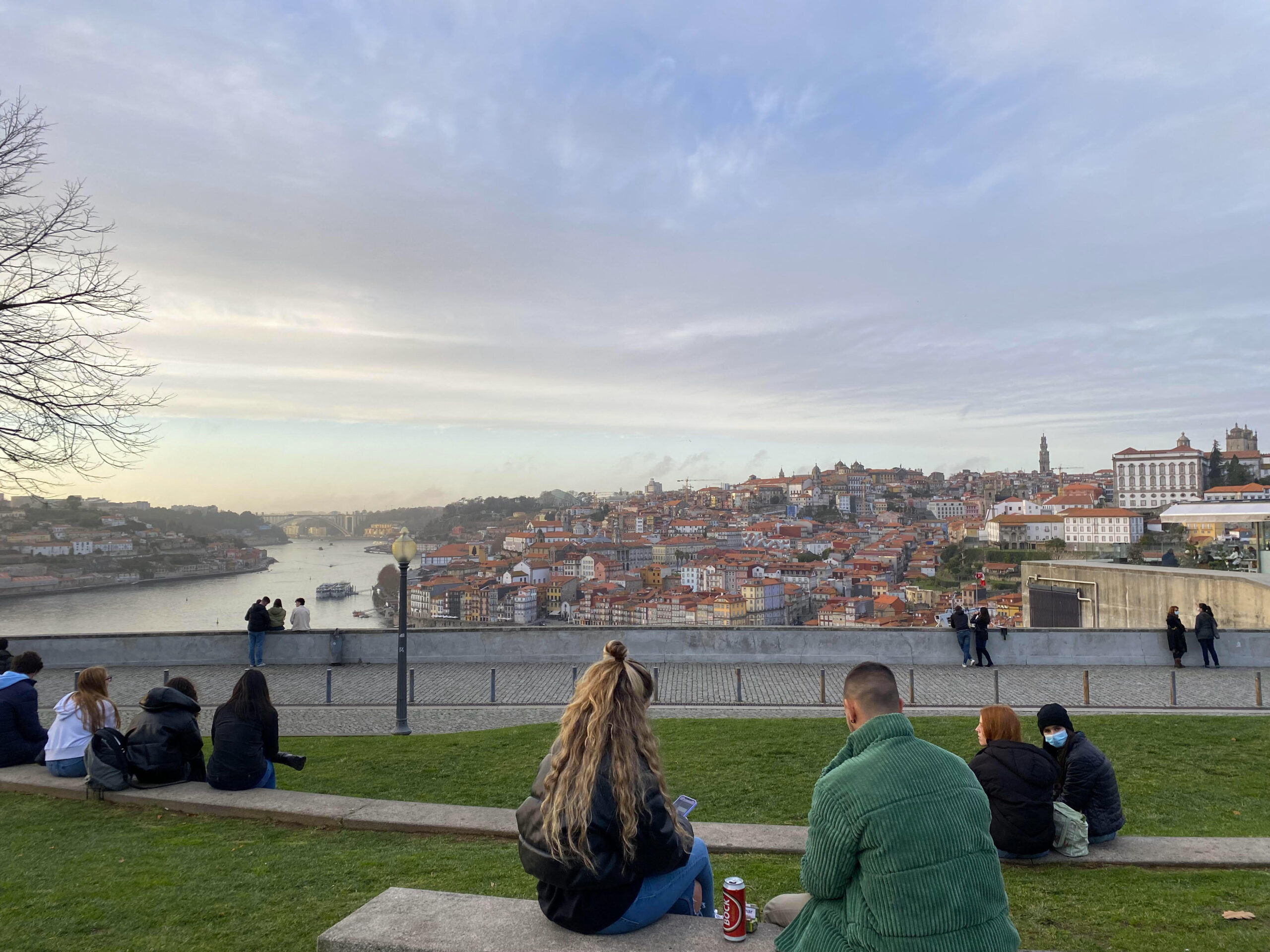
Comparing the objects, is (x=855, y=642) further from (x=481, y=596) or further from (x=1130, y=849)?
(x=481, y=596)

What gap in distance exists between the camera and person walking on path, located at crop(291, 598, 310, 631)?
1619cm

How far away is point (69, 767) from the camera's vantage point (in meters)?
6.29

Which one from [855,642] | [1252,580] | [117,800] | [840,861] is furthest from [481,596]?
[840,861]

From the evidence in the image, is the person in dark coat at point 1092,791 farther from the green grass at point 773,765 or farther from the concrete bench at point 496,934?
the concrete bench at point 496,934

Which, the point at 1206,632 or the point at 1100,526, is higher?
the point at 1100,526

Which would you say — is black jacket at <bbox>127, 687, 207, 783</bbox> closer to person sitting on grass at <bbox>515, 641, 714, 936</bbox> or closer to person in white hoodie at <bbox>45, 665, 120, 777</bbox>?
person in white hoodie at <bbox>45, 665, 120, 777</bbox>

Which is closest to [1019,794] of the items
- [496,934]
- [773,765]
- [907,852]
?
[907,852]

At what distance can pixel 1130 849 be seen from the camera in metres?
4.79

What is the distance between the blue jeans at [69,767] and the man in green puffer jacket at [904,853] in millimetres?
6336

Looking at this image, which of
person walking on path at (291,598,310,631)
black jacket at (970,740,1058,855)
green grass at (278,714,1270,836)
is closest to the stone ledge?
black jacket at (970,740,1058,855)

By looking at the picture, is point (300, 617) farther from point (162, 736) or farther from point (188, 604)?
point (188, 604)

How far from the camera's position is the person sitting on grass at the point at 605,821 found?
2.83m

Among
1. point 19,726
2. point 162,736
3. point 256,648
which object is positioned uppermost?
point 162,736

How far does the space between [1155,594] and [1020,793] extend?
20877mm
